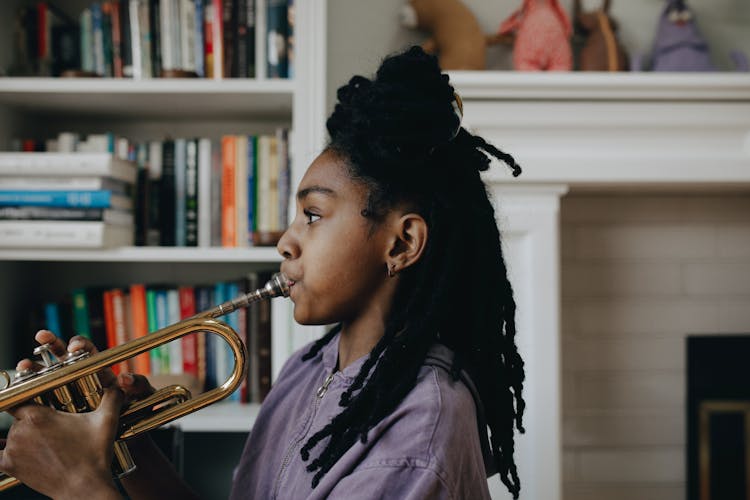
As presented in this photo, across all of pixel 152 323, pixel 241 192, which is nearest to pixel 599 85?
pixel 241 192

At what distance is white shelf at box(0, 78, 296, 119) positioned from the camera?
1428 millimetres

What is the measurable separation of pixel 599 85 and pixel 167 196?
102 centimetres

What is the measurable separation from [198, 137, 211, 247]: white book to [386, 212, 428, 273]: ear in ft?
2.64

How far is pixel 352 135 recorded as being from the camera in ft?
2.83

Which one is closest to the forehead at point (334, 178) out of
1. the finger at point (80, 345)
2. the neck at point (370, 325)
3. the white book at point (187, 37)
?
the neck at point (370, 325)

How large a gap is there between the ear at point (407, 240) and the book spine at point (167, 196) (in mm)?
861

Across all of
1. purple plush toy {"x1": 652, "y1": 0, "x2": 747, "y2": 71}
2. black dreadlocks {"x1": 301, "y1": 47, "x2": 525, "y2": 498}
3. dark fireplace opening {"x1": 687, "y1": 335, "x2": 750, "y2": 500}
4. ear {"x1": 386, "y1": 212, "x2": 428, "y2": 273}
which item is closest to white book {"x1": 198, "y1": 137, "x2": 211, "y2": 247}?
black dreadlocks {"x1": 301, "y1": 47, "x2": 525, "y2": 498}

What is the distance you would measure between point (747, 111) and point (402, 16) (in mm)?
840

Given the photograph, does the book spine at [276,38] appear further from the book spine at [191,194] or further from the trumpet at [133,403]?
the trumpet at [133,403]

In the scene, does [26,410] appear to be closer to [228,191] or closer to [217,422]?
[217,422]

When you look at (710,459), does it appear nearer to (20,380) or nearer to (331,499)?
(331,499)

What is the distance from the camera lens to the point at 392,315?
87cm

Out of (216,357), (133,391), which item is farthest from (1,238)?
(133,391)

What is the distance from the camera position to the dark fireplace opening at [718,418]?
5.68 ft
